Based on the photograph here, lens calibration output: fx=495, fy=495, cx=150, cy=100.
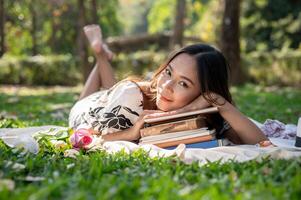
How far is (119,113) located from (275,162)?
1.48 metres

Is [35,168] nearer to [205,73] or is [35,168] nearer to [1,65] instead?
[205,73]

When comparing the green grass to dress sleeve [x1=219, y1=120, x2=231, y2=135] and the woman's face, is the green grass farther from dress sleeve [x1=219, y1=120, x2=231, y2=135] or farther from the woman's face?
dress sleeve [x1=219, y1=120, x2=231, y2=135]

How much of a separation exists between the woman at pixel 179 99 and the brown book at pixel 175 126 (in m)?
0.08

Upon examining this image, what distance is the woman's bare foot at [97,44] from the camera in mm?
5343

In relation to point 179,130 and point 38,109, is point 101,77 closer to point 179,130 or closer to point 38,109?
point 179,130

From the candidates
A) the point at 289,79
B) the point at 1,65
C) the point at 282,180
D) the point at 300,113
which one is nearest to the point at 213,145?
the point at 282,180

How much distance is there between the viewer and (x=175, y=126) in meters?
3.60

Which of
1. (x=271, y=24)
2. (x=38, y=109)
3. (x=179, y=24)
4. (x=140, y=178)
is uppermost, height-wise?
(x=140, y=178)

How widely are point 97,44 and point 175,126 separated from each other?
81.7 inches

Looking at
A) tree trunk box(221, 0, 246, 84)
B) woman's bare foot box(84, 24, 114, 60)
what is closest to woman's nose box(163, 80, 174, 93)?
woman's bare foot box(84, 24, 114, 60)

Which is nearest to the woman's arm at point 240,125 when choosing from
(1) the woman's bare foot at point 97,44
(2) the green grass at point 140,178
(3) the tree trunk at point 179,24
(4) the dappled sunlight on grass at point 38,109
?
(2) the green grass at point 140,178

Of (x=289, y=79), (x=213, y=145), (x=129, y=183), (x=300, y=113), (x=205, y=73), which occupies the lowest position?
(x=289, y=79)

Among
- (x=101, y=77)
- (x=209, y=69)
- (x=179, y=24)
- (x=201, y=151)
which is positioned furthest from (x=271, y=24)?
(x=201, y=151)

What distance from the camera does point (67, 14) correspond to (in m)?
32.2
